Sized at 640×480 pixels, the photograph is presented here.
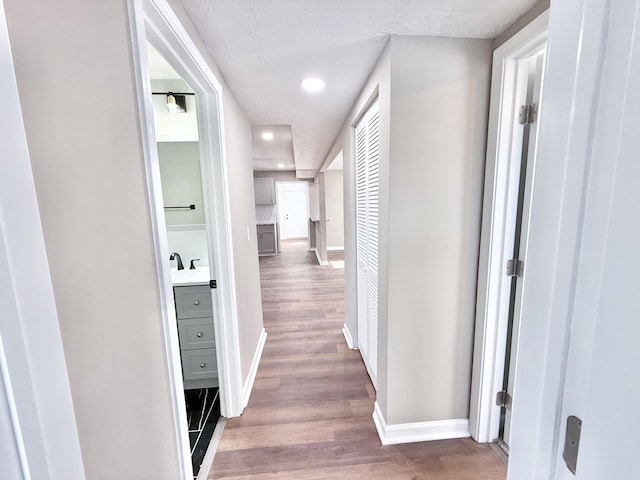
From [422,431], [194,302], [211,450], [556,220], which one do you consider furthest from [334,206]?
[556,220]

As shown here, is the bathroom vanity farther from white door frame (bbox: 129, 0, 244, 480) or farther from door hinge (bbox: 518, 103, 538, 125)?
door hinge (bbox: 518, 103, 538, 125)

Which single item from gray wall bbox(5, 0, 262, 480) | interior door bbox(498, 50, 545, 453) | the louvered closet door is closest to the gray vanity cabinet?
gray wall bbox(5, 0, 262, 480)

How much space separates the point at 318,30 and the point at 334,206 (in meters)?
5.82

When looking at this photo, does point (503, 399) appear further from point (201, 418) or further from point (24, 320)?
point (24, 320)

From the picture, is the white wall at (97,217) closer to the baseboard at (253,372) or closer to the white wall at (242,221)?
the white wall at (242,221)

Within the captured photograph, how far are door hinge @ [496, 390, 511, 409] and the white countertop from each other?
1.96 metres

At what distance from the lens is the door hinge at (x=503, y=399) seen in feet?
4.86

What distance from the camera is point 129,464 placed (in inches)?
26.6

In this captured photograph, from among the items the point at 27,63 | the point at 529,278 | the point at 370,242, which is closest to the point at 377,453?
the point at 370,242

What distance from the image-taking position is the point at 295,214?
10258 mm

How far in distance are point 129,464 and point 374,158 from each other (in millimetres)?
1807

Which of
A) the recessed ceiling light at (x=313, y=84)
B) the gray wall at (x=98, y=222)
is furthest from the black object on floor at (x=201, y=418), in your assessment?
the recessed ceiling light at (x=313, y=84)

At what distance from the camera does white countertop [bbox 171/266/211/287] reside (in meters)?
1.86

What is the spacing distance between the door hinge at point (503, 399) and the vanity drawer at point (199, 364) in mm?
1922
